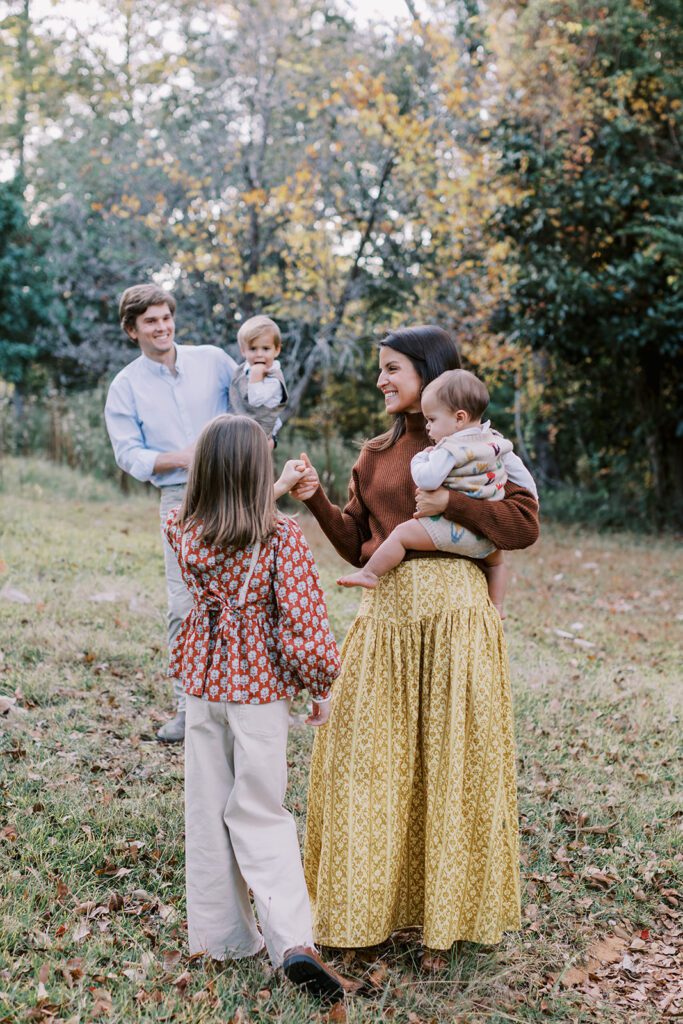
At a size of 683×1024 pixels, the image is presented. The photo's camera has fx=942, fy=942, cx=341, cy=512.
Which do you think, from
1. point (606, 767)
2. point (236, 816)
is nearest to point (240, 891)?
point (236, 816)

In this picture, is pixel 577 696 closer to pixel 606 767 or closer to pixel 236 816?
pixel 606 767

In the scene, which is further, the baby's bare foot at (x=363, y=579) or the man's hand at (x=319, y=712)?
the baby's bare foot at (x=363, y=579)

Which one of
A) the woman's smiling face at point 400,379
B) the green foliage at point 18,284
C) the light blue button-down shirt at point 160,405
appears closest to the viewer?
the woman's smiling face at point 400,379

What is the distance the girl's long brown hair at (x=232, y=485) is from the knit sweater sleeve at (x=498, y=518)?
0.58m

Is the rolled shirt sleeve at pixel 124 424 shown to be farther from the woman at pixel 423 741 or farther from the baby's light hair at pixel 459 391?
the baby's light hair at pixel 459 391

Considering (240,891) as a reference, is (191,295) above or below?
above

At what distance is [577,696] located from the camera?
5.84m

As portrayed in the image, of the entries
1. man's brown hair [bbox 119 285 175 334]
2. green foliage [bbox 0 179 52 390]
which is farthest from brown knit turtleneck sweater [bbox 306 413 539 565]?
green foliage [bbox 0 179 52 390]

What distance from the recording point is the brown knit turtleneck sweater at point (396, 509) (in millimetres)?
2918

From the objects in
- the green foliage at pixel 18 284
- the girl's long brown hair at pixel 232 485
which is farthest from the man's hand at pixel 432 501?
the green foliage at pixel 18 284

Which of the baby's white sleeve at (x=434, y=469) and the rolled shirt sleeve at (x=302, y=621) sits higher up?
the baby's white sleeve at (x=434, y=469)

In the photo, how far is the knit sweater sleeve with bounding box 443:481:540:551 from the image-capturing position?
289cm

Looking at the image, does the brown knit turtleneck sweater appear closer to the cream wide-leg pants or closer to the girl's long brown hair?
the girl's long brown hair

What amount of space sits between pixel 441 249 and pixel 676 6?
13.1 ft
